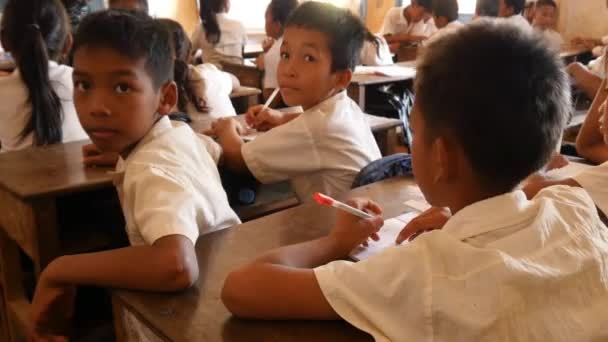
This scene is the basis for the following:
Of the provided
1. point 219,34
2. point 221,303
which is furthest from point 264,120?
point 219,34

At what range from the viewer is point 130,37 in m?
1.19

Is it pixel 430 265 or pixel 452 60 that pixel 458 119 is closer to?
pixel 452 60

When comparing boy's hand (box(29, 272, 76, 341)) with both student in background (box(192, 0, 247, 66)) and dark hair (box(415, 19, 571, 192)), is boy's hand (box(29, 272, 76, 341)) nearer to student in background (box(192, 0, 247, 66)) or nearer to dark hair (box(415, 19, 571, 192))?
dark hair (box(415, 19, 571, 192))

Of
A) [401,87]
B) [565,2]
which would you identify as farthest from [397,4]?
[401,87]

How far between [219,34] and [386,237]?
13.2 feet

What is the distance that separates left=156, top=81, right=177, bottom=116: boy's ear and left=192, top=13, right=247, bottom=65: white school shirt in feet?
11.8

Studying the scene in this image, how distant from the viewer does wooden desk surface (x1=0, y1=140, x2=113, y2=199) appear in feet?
4.33

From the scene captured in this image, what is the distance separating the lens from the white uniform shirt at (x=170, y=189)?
97 cm

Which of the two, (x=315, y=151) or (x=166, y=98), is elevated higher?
(x=166, y=98)

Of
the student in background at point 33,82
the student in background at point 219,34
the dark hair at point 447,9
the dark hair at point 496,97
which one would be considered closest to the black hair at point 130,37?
the dark hair at point 496,97

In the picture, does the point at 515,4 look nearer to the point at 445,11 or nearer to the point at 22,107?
the point at 445,11

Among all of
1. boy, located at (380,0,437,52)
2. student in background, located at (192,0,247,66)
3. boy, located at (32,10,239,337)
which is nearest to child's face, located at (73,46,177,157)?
boy, located at (32,10,239,337)

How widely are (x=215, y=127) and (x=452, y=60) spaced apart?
1.15 meters

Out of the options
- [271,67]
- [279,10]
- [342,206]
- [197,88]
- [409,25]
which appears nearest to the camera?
[342,206]
